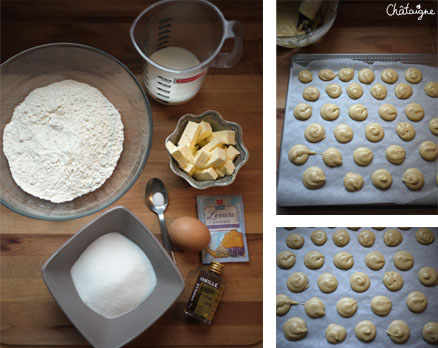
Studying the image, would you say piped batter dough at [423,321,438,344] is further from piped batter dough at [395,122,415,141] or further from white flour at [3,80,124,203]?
white flour at [3,80,124,203]

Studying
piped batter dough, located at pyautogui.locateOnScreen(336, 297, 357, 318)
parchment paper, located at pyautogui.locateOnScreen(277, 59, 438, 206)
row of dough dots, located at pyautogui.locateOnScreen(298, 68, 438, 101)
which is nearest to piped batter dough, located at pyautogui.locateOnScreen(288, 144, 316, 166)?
parchment paper, located at pyautogui.locateOnScreen(277, 59, 438, 206)

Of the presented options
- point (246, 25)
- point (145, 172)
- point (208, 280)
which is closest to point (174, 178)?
point (145, 172)

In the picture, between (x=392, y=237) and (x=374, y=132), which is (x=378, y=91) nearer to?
(x=374, y=132)

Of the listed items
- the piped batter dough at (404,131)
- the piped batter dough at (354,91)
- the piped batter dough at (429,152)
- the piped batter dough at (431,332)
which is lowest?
the piped batter dough at (431,332)

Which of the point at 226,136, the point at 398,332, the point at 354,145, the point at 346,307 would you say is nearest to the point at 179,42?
the point at 226,136

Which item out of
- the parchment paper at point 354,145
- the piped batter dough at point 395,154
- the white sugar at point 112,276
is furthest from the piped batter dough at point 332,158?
the white sugar at point 112,276

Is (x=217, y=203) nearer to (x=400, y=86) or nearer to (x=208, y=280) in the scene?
(x=208, y=280)

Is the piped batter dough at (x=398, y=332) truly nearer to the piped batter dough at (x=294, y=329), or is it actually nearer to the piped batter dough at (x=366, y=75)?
the piped batter dough at (x=294, y=329)
